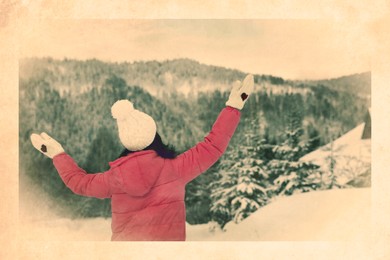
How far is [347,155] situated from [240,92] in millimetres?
542

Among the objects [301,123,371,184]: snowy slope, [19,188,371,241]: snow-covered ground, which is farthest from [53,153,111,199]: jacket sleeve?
[301,123,371,184]: snowy slope

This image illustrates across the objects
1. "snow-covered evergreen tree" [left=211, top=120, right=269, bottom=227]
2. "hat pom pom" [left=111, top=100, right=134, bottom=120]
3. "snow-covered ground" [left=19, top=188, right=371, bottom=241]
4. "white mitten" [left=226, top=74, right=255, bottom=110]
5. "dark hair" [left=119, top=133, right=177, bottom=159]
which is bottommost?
"snow-covered ground" [left=19, top=188, right=371, bottom=241]

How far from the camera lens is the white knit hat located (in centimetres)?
240

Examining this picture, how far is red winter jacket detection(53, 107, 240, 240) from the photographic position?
7.84 ft

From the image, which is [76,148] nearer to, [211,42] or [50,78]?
[50,78]

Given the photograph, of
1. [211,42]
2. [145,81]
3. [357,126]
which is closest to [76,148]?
[145,81]

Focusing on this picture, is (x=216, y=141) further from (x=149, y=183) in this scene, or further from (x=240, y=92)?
(x=149, y=183)

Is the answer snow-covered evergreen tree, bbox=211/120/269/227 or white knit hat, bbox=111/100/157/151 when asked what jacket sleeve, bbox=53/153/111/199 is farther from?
snow-covered evergreen tree, bbox=211/120/269/227

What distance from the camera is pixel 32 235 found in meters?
2.44

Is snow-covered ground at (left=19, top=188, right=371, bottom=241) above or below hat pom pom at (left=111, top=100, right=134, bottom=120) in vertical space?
below

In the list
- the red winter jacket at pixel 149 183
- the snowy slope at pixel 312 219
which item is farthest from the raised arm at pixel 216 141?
the snowy slope at pixel 312 219

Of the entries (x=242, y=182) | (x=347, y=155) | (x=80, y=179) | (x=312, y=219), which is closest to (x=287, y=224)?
(x=312, y=219)

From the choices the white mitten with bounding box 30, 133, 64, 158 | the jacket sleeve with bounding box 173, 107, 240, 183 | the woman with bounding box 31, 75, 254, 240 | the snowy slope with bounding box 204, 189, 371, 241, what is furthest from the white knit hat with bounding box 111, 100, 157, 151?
the snowy slope with bounding box 204, 189, 371, 241

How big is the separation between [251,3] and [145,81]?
0.57 m
